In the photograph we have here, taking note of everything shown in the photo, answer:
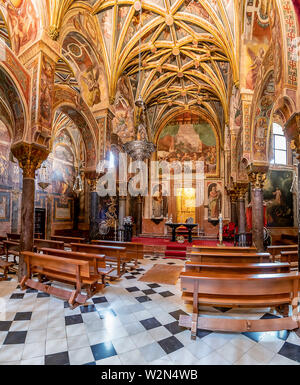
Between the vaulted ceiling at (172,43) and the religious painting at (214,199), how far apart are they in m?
7.36

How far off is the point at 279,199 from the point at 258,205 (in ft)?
30.1

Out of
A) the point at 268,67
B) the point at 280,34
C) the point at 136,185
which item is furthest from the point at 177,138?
the point at 280,34

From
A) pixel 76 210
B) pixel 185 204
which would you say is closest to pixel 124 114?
pixel 185 204

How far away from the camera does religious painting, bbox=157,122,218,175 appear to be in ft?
63.9

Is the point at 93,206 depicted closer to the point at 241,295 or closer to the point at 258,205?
the point at 258,205

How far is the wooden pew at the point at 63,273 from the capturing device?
427 cm

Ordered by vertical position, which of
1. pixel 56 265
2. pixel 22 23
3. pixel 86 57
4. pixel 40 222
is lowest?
pixel 56 265

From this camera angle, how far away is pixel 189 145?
65.8ft

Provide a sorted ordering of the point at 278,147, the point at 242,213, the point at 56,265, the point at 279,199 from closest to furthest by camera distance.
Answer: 1. the point at 56,265
2. the point at 242,213
3. the point at 279,199
4. the point at 278,147

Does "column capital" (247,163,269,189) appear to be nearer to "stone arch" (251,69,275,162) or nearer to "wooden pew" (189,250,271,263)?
"stone arch" (251,69,275,162)

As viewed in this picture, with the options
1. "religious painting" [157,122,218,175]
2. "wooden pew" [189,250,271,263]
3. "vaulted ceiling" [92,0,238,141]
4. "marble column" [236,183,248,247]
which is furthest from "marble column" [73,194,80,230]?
"wooden pew" [189,250,271,263]

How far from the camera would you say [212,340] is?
119 inches

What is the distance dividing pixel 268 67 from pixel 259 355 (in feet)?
26.9

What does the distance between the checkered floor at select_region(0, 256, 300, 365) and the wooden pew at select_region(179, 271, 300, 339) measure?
16cm
